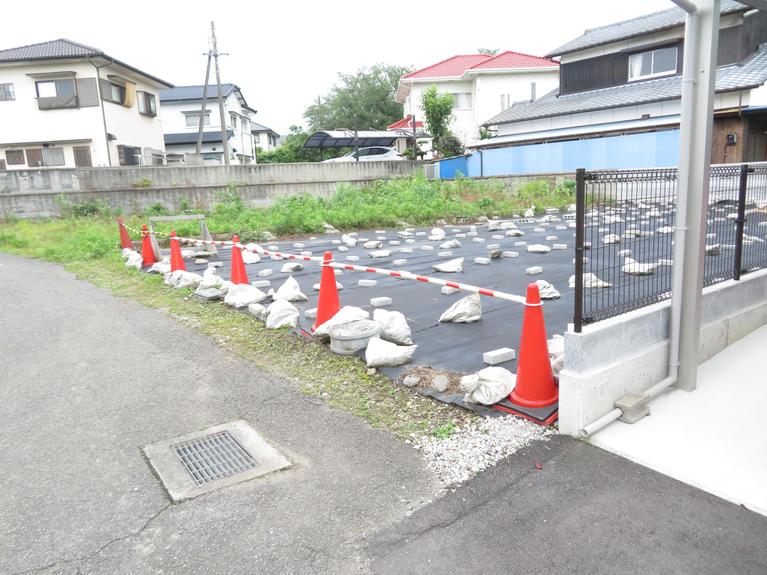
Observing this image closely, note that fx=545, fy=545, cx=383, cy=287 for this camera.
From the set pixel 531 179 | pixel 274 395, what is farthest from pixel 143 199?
pixel 274 395

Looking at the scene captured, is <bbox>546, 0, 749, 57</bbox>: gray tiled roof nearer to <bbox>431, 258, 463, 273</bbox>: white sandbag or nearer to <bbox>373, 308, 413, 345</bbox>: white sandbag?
<bbox>431, 258, 463, 273</bbox>: white sandbag

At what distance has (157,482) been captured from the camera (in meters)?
3.04

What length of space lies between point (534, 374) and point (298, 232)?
11011 mm

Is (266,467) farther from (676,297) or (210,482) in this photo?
(676,297)

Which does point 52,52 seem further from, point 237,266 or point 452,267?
point 452,267

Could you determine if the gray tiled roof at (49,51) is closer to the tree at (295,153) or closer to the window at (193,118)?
the window at (193,118)

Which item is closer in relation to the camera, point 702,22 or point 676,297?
point 702,22

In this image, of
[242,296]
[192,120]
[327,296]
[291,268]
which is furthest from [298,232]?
[192,120]

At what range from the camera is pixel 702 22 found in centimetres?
345

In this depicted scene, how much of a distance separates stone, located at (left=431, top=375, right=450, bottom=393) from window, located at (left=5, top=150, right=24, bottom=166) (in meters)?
27.6

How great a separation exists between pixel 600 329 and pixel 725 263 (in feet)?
7.16

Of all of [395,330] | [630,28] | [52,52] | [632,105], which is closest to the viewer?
[395,330]

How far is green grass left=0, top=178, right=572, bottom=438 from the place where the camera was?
3.97 meters

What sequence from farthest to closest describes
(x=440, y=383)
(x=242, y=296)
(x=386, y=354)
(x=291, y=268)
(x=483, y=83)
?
(x=483, y=83) < (x=291, y=268) < (x=242, y=296) < (x=386, y=354) < (x=440, y=383)
